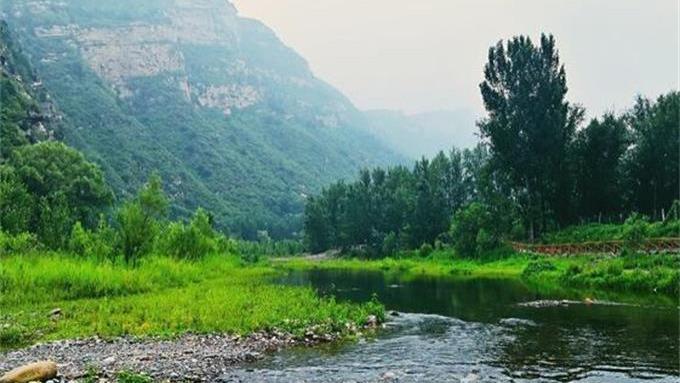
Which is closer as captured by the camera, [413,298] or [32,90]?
[413,298]

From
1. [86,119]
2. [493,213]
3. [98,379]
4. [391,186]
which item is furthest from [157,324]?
[86,119]

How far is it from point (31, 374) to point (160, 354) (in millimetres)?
4399

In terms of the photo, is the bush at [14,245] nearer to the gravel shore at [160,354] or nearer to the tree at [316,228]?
the gravel shore at [160,354]

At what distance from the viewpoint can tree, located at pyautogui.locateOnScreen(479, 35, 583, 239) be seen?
75.2 meters

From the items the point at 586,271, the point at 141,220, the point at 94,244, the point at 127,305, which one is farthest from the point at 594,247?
the point at 127,305

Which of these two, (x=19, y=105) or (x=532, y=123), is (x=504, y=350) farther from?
(x=19, y=105)

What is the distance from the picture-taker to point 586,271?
47.2 meters

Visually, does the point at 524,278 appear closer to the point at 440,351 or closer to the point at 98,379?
the point at 440,351

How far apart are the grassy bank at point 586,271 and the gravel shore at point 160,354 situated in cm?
2437

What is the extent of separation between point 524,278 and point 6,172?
6012cm

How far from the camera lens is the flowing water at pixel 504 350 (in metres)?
17.8

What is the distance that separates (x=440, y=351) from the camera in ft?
71.3

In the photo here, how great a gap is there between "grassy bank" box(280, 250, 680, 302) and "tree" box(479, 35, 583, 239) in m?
10.5

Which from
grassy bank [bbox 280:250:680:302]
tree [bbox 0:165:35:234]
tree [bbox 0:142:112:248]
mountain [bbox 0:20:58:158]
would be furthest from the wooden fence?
mountain [bbox 0:20:58:158]
